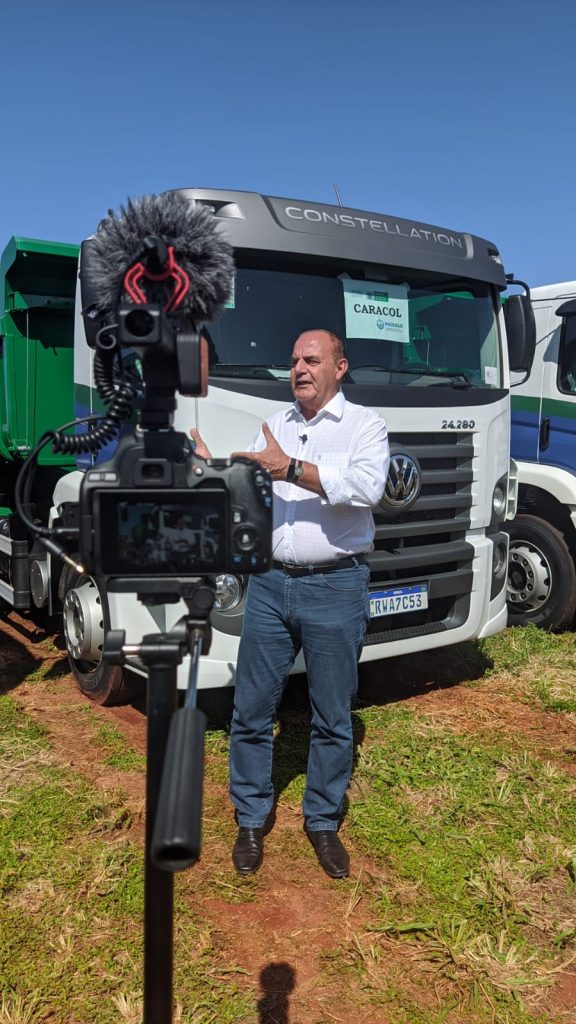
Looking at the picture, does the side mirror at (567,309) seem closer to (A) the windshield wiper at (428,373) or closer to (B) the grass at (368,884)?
(A) the windshield wiper at (428,373)

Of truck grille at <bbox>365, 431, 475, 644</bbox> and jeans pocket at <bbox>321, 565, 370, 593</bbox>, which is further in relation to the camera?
truck grille at <bbox>365, 431, 475, 644</bbox>

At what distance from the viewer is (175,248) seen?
1608 mm

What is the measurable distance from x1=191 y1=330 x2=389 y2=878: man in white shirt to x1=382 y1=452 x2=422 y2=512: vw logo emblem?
3.26 ft

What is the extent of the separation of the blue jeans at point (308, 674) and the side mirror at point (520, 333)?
2.49 meters

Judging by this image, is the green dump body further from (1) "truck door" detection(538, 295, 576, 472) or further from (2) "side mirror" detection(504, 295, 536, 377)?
(1) "truck door" detection(538, 295, 576, 472)

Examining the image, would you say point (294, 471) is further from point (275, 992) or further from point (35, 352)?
point (35, 352)

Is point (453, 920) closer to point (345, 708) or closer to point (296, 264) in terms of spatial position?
point (345, 708)

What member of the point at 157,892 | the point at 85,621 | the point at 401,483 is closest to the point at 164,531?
the point at 157,892

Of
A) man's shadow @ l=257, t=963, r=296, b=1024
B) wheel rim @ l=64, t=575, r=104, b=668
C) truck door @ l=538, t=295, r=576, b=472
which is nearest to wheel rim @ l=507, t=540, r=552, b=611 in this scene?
truck door @ l=538, t=295, r=576, b=472

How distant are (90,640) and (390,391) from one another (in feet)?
7.15

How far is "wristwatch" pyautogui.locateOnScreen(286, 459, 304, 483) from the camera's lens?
279 cm

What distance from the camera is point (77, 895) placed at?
2.98 meters

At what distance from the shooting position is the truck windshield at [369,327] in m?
3.89

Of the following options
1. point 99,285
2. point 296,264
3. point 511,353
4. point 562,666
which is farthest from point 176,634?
point 562,666
